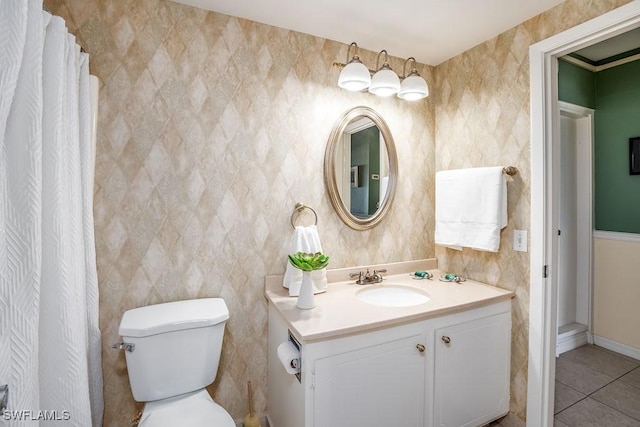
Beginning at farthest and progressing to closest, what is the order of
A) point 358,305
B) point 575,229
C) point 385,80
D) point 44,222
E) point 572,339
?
point 575,229 → point 572,339 → point 385,80 → point 358,305 → point 44,222

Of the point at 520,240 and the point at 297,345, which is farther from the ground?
the point at 520,240

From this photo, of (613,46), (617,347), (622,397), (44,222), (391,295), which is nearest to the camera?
(44,222)

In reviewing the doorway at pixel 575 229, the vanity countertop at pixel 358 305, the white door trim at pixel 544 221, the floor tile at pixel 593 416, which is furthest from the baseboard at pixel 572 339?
the vanity countertop at pixel 358 305

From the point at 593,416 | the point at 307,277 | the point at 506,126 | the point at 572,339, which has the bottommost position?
the point at 593,416

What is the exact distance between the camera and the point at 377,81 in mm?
1815

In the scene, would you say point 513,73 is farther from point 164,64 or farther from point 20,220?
point 20,220

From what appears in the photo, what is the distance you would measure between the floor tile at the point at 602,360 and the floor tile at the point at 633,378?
0.03 metres

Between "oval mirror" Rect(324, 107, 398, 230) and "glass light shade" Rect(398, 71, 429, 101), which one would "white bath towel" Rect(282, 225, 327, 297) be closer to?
"oval mirror" Rect(324, 107, 398, 230)

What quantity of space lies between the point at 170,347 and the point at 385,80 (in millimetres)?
1776

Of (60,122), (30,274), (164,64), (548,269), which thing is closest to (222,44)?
(164,64)

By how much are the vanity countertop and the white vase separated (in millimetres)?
25

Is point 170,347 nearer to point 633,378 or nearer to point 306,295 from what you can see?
point 306,295

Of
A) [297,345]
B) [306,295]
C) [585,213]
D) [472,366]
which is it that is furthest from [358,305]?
[585,213]

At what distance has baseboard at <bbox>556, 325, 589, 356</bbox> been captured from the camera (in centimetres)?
267
